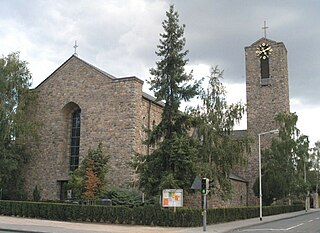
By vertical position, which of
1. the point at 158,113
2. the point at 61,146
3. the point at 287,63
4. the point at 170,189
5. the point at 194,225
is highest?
the point at 287,63

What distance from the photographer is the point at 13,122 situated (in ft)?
126

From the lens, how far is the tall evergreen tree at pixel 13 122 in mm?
37969

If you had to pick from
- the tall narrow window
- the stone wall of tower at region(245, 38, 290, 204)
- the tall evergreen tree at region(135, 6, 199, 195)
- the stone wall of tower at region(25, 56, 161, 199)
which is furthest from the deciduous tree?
the stone wall of tower at region(245, 38, 290, 204)

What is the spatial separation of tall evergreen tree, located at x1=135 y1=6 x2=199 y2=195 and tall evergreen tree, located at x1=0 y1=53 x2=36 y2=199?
50.0ft

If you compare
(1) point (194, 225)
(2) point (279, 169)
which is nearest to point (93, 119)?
(1) point (194, 225)

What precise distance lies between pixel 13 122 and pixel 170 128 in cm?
1742

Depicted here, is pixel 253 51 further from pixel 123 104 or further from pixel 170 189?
pixel 170 189

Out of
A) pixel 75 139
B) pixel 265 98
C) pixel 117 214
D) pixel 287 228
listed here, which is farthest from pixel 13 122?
pixel 265 98

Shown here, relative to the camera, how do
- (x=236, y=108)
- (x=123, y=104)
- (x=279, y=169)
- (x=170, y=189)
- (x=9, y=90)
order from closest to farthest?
(x=170, y=189)
(x=236, y=108)
(x=123, y=104)
(x=9, y=90)
(x=279, y=169)

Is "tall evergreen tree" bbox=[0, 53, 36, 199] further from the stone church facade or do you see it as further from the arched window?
the arched window

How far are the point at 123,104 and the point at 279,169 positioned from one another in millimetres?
23056

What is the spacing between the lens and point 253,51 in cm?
5972

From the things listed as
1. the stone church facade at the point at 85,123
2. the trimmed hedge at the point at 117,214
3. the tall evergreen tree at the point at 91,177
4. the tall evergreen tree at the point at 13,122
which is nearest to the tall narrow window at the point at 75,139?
the stone church facade at the point at 85,123

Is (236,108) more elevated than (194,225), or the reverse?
(236,108)
